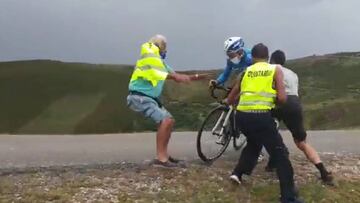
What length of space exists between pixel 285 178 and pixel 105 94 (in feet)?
239

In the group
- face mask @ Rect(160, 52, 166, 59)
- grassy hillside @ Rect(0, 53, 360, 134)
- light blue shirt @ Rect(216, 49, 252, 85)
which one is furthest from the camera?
grassy hillside @ Rect(0, 53, 360, 134)

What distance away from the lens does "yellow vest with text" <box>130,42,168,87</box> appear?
425 inches

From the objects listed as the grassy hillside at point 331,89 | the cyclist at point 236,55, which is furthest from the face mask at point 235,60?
the grassy hillside at point 331,89

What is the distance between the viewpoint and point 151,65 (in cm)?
1080

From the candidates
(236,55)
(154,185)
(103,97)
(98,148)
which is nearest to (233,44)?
(236,55)

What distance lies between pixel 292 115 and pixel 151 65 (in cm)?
230

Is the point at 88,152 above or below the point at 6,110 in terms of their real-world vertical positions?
above

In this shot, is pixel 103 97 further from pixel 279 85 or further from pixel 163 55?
pixel 279 85

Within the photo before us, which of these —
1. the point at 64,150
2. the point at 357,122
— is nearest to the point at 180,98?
the point at 357,122

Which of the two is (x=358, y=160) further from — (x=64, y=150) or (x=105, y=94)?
(x=105, y=94)

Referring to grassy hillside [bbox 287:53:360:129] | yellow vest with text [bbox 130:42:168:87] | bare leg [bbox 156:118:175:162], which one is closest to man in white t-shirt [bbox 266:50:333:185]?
bare leg [bbox 156:118:175:162]

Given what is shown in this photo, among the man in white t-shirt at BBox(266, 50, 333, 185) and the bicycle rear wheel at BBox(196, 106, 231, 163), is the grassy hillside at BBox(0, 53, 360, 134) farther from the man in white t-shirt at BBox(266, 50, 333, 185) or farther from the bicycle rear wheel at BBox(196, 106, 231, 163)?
the man in white t-shirt at BBox(266, 50, 333, 185)

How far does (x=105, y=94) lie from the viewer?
81938 mm

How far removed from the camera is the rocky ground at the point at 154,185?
9.67 metres
